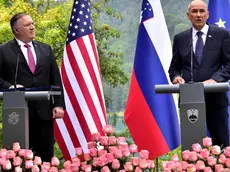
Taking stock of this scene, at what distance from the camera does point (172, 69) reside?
13.7ft

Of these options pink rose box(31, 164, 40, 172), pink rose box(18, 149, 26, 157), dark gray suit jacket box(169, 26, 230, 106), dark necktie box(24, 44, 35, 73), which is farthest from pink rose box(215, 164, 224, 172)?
dark necktie box(24, 44, 35, 73)

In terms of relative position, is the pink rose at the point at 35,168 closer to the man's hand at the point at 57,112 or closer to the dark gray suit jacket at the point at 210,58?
the man's hand at the point at 57,112

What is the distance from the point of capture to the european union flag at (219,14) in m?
6.29

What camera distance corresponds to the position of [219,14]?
633 cm

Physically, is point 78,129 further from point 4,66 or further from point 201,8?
point 201,8

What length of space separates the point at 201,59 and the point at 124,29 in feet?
59.0

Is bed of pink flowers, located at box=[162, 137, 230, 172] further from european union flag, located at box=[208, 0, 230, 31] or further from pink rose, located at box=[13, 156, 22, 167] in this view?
european union flag, located at box=[208, 0, 230, 31]

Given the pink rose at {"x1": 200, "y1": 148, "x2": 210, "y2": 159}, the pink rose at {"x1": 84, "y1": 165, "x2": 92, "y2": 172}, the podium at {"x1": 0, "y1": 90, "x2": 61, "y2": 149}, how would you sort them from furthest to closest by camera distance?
the podium at {"x1": 0, "y1": 90, "x2": 61, "y2": 149}, the pink rose at {"x1": 84, "y1": 165, "x2": 92, "y2": 172}, the pink rose at {"x1": 200, "y1": 148, "x2": 210, "y2": 159}

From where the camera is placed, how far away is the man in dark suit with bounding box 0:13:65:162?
4.23m

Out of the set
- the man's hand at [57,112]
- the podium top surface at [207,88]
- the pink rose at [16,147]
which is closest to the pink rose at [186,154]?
the podium top surface at [207,88]

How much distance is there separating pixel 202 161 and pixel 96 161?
730mm

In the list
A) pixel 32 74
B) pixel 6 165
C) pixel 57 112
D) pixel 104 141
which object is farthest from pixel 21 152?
pixel 32 74

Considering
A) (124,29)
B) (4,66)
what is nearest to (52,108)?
(4,66)

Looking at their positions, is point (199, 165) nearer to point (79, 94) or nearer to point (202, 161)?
point (202, 161)
